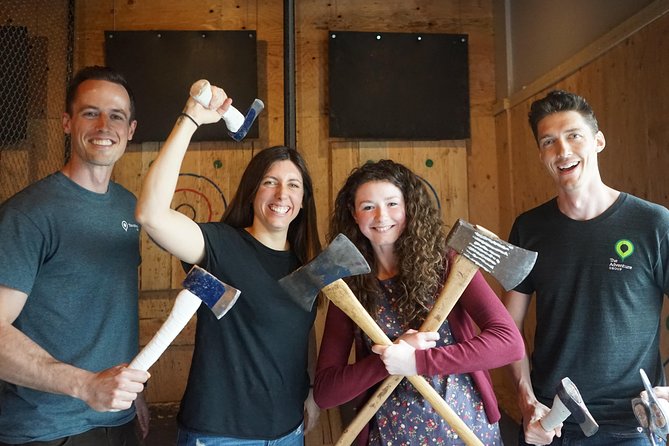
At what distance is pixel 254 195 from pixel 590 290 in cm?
112

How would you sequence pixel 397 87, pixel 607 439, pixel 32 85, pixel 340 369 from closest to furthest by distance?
1. pixel 340 369
2. pixel 607 439
3. pixel 32 85
4. pixel 397 87

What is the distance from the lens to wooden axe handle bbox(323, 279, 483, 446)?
1.37 m

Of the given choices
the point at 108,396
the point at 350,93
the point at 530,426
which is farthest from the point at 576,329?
the point at 350,93

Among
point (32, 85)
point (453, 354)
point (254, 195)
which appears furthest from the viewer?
point (32, 85)

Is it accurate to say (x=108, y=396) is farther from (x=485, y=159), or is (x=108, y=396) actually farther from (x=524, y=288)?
(x=485, y=159)

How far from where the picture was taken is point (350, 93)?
365 centimetres

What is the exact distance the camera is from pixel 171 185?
130cm

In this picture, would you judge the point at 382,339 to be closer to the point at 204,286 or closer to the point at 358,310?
the point at 358,310

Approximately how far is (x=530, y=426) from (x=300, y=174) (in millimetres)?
1070

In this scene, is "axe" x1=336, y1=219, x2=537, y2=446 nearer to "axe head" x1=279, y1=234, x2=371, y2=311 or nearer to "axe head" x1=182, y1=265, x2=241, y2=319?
"axe head" x1=279, y1=234, x2=371, y2=311

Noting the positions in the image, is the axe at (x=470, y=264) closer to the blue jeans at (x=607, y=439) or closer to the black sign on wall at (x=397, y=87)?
the blue jeans at (x=607, y=439)

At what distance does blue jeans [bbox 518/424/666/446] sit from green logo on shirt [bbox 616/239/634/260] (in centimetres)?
53

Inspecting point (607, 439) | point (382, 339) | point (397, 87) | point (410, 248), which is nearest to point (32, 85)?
point (397, 87)

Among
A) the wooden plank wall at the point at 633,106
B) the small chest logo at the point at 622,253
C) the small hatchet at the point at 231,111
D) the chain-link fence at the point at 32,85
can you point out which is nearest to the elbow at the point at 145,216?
the small hatchet at the point at 231,111
